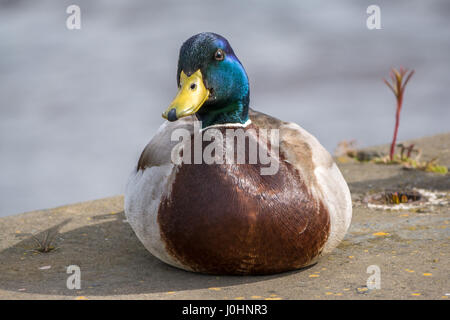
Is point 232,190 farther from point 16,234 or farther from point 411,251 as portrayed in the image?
point 16,234

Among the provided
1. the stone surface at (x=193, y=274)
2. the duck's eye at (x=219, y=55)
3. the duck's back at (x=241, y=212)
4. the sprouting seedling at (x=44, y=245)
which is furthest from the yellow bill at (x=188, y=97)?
the sprouting seedling at (x=44, y=245)

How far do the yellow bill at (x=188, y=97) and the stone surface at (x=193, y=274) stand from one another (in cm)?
102

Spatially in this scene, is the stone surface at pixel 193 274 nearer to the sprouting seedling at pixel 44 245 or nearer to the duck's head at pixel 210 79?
the sprouting seedling at pixel 44 245

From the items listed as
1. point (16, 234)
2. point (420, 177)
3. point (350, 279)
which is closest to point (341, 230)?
point (350, 279)

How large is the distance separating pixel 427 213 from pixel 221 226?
249 centimetres

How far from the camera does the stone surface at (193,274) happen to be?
3.69m

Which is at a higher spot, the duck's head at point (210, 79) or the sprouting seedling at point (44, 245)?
the duck's head at point (210, 79)

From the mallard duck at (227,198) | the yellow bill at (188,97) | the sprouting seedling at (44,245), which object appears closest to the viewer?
the yellow bill at (188,97)

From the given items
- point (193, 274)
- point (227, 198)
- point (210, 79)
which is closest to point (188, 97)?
point (210, 79)

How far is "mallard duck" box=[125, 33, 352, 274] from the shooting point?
3633mm

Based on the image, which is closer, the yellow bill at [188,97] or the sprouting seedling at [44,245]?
the yellow bill at [188,97]

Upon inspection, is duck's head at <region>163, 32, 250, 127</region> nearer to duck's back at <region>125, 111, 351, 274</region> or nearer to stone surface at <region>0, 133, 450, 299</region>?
duck's back at <region>125, 111, 351, 274</region>

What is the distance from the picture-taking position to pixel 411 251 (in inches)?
172

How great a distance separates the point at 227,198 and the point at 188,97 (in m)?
0.59
